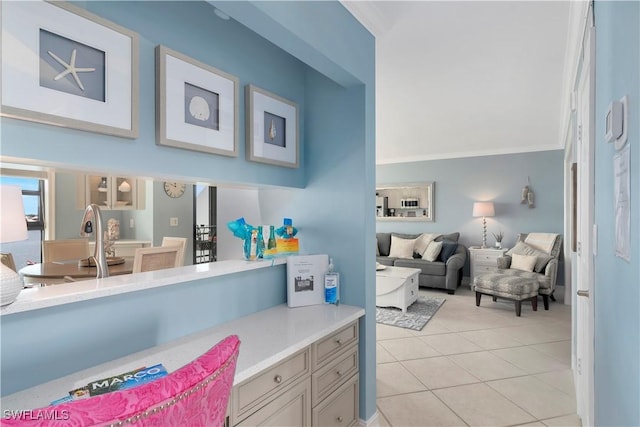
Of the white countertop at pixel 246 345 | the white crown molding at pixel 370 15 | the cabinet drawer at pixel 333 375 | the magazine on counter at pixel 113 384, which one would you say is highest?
the white crown molding at pixel 370 15

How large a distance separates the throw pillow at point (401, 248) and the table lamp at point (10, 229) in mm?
5713

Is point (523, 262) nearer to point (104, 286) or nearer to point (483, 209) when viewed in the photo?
point (483, 209)

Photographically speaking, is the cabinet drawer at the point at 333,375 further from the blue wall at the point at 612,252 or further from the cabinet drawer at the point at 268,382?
the blue wall at the point at 612,252

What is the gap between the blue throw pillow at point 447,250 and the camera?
583 cm

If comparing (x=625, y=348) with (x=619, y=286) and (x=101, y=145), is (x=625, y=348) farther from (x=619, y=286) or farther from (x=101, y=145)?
(x=101, y=145)

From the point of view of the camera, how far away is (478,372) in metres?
2.92

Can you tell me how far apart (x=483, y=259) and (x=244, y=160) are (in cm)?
509

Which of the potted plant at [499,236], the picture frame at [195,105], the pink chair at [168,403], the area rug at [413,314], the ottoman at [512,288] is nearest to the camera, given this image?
the pink chair at [168,403]

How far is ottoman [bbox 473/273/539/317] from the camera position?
4.38 metres

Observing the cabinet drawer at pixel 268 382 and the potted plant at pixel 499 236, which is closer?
the cabinet drawer at pixel 268 382

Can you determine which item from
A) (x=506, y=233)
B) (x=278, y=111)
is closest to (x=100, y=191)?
(x=278, y=111)

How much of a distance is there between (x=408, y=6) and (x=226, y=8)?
4.07 feet

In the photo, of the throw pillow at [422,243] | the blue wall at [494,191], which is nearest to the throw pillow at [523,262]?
the blue wall at [494,191]

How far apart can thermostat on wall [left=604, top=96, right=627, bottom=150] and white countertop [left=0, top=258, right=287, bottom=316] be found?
60.9 inches
